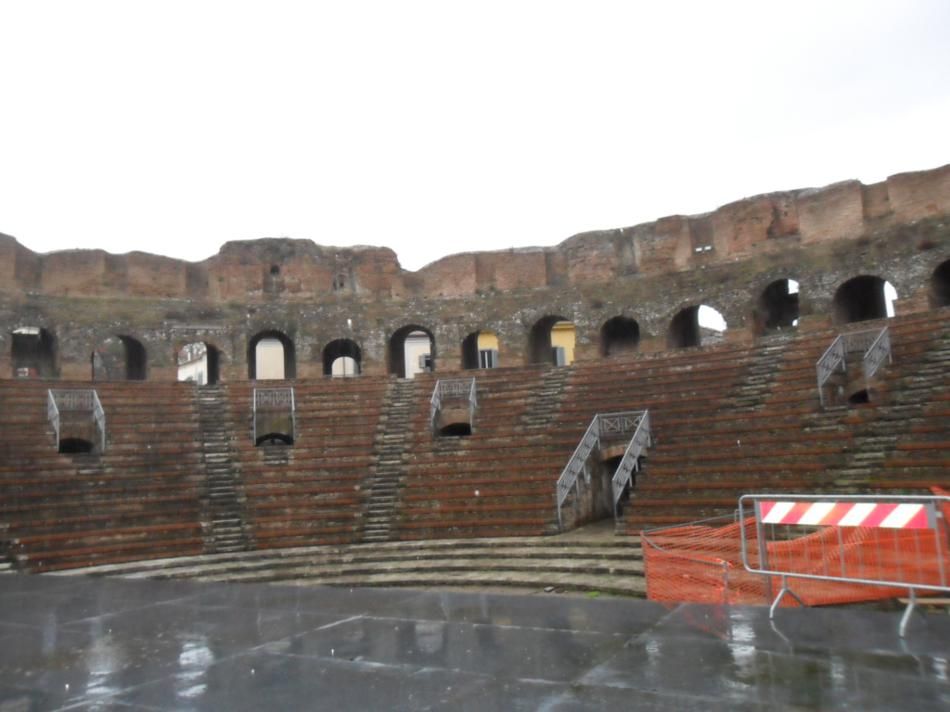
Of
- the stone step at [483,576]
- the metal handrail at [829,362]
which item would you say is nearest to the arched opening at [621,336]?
the metal handrail at [829,362]

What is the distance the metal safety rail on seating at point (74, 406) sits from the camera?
16.5 meters

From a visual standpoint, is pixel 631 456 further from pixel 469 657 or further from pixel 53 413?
pixel 53 413

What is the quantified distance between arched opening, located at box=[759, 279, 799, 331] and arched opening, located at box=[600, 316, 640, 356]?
175 inches

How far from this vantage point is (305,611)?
6.14m

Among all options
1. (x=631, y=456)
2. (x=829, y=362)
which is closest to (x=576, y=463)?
(x=631, y=456)

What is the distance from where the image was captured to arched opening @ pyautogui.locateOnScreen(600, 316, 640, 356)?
25.5m

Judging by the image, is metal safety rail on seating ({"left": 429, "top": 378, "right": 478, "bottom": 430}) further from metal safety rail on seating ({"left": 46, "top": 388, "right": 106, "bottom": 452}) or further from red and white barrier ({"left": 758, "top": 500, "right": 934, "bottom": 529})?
red and white barrier ({"left": 758, "top": 500, "right": 934, "bottom": 529})

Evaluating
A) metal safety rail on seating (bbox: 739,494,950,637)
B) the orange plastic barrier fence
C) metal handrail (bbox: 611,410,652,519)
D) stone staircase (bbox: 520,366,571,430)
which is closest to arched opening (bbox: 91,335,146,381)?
stone staircase (bbox: 520,366,571,430)

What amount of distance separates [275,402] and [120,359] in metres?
7.43

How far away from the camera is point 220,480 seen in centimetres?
1612

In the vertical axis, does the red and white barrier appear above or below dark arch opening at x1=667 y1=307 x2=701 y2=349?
below

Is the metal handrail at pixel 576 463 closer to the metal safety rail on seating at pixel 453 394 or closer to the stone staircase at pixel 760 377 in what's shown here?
the stone staircase at pixel 760 377

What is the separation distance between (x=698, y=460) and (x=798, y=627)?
894 centimetres

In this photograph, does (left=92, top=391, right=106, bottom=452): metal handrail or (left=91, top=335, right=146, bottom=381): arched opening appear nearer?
(left=92, top=391, right=106, bottom=452): metal handrail
